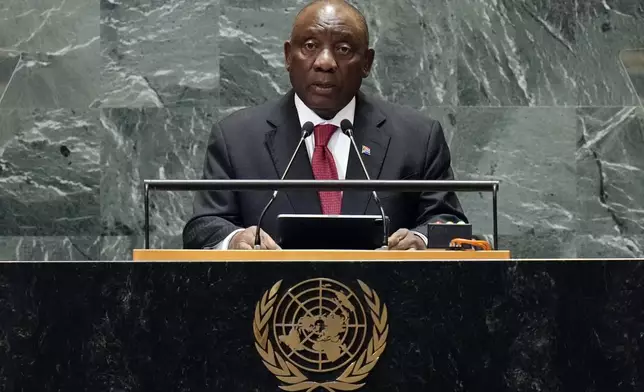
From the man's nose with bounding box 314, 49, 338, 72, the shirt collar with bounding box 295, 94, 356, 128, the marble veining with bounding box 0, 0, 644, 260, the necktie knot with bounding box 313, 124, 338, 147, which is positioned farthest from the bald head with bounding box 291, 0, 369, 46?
the marble veining with bounding box 0, 0, 644, 260

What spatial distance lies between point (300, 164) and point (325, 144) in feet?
0.44

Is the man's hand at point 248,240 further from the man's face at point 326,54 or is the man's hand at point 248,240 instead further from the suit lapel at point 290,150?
the man's face at point 326,54

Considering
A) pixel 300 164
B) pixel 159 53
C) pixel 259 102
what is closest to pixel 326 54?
pixel 300 164

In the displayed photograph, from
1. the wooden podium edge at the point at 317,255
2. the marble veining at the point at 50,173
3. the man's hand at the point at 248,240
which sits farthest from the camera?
the marble veining at the point at 50,173

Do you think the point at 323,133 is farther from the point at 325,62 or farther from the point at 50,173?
the point at 50,173

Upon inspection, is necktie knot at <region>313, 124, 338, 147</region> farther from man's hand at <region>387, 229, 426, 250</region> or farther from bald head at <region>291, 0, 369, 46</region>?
man's hand at <region>387, 229, 426, 250</region>

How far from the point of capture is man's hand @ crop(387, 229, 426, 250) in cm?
392

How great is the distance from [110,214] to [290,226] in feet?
9.61

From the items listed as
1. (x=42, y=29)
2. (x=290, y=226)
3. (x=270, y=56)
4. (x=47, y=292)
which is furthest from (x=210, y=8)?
(x=47, y=292)

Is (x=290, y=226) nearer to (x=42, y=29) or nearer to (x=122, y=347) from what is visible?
(x=122, y=347)

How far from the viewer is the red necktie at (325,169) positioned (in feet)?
15.1

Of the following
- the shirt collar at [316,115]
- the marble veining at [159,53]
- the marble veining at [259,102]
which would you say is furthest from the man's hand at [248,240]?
the marble veining at [159,53]

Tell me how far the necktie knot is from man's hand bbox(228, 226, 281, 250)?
820 mm

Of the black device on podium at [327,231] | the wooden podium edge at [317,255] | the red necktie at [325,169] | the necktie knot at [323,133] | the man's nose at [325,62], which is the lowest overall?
the wooden podium edge at [317,255]
